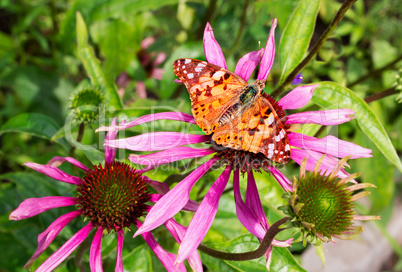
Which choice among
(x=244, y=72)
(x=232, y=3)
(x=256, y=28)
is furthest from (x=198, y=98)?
(x=232, y=3)

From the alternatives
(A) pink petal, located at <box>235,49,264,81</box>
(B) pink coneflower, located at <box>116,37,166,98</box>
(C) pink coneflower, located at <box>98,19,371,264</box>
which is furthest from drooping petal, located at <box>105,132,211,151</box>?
(B) pink coneflower, located at <box>116,37,166,98</box>

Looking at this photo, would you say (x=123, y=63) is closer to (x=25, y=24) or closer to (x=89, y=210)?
(x=25, y=24)

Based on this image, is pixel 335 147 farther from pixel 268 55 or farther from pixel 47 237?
pixel 47 237

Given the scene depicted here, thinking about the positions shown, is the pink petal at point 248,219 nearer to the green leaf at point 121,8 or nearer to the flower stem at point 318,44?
the flower stem at point 318,44

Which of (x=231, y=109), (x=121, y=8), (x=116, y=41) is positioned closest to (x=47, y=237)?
(x=231, y=109)

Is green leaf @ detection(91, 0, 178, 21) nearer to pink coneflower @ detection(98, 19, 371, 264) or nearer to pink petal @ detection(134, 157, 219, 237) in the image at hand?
pink coneflower @ detection(98, 19, 371, 264)
